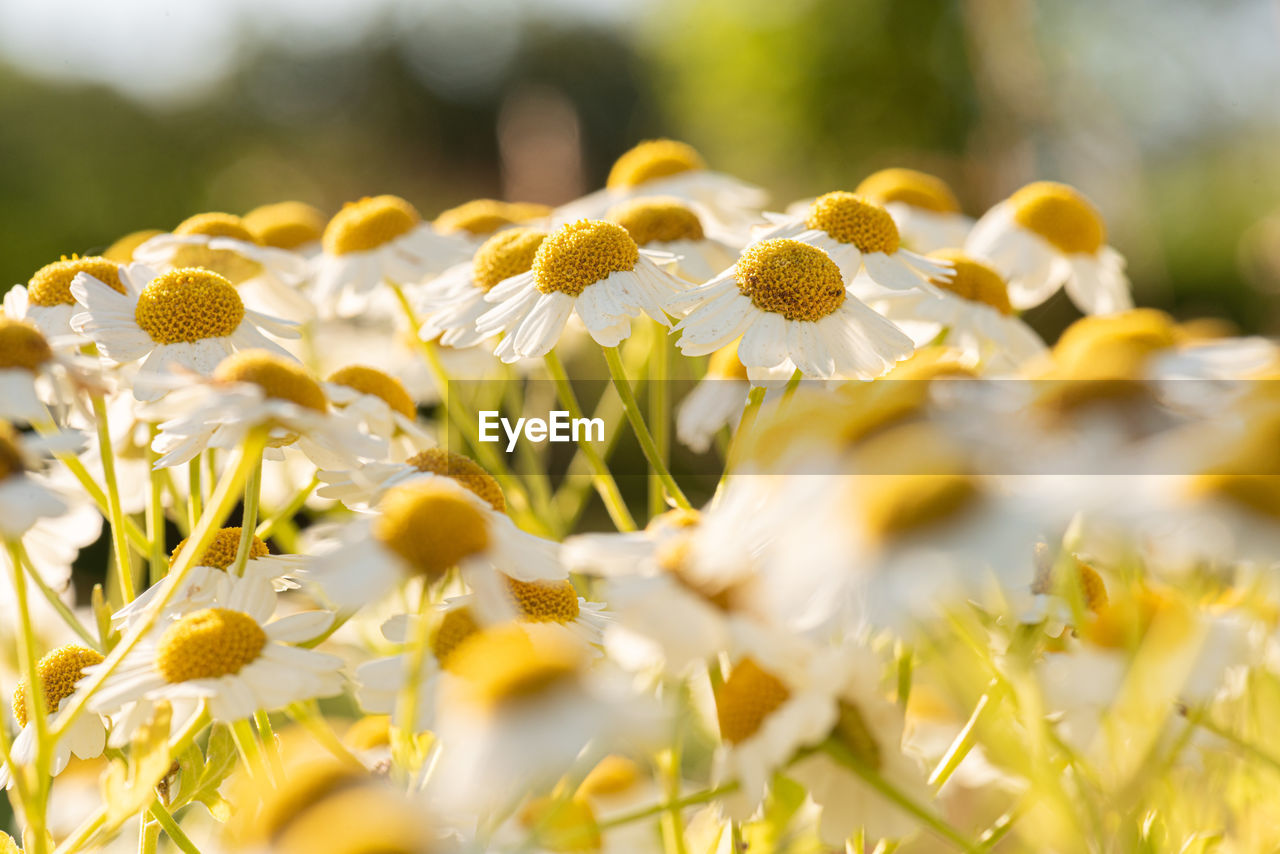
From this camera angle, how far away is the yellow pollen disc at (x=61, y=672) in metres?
0.59

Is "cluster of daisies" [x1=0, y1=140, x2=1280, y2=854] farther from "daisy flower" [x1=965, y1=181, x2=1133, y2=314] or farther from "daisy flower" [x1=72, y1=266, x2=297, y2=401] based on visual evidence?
"daisy flower" [x1=965, y1=181, x2=1133, y2=314]

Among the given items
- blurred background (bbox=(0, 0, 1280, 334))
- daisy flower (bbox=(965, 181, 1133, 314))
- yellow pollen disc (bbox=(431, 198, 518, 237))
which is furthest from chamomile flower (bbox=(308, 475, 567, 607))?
blurred background (bbox=(0, 0, 1280, 334))

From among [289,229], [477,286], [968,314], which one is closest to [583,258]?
[477,286]

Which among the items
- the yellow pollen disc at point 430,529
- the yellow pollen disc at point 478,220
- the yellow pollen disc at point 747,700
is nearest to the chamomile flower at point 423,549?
the yellow pollen disc at point 430,529

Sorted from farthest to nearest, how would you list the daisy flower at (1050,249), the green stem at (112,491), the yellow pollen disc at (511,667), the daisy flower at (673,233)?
the daisy flower at (1050,249)
the daisy flower at (673,233)
the green stem at (112,491)
the yellow pollen disc at (511,667)

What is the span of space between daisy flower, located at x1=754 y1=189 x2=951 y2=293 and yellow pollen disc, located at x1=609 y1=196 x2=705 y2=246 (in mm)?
79

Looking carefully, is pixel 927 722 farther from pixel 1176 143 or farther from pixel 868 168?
pixel 1176 143

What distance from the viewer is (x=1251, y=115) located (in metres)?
5.60

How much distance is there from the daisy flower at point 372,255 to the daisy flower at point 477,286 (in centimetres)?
13

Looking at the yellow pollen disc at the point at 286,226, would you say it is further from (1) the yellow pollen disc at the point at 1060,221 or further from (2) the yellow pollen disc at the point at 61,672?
(1) the yellow pollen disc at the point at 1060,221

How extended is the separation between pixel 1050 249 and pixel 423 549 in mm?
860

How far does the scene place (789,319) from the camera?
65 cm

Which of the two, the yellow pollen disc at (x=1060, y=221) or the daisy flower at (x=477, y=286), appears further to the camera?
the yellow pollen disc at (x=1060, y=221)

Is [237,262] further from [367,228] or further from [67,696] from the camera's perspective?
[67,696]
